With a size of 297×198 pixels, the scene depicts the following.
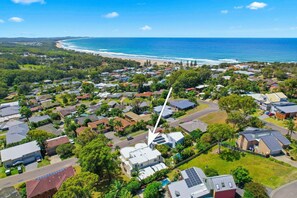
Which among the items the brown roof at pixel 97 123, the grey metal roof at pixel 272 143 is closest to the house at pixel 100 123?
the brown roof at pixel 97 123

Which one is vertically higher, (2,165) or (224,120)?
(224,120)

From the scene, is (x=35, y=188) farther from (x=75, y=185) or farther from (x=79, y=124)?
(x=79, y=124)

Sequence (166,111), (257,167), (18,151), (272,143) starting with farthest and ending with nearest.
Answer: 1. (166,111)
2. (18,151)
3. (272,143)
4. (257,167)

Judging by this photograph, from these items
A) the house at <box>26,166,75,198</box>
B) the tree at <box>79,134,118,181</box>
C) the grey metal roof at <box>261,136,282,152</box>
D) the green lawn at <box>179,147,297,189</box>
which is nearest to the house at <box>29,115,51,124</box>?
the house at <box>26,166,75,198</box>

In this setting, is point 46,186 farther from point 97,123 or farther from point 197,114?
point 197,114

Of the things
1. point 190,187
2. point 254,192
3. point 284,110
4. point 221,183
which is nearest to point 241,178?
point 254,192

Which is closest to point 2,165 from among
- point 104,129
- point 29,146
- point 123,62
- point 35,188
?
point 29,146

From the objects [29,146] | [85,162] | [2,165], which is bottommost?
[2,165]
